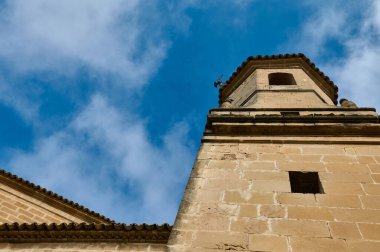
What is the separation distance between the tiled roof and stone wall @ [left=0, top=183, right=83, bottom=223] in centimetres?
334

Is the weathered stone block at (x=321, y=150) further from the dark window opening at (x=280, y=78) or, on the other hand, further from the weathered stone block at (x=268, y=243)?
the dark window opening at (x=280, y=78)

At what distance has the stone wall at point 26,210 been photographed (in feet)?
32.7

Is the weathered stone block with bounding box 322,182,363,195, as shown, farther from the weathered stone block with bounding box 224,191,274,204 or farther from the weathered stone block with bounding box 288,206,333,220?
the weathered stone block with bounding box 224,191,274,204

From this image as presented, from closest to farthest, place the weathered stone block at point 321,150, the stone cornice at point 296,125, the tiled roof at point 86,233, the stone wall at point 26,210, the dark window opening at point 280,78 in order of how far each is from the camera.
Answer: the weathered stone block at point 321,150 → the stone cornice at point 296,125 → the tiled roof at point 86,233 → the stone wall at point 26,210 → the dark window opening at point 280,78

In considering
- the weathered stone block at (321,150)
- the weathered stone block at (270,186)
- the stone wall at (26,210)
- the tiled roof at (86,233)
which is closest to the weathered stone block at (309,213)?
the weathered stone block at (270,186)

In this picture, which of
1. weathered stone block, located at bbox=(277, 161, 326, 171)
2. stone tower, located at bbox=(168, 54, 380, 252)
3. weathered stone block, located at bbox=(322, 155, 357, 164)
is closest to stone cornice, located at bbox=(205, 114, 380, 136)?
stone tower, located at bbox=(168, 54, 380, 252)

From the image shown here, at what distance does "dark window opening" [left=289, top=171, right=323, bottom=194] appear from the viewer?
494cm

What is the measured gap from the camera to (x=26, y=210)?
10195 millimetres

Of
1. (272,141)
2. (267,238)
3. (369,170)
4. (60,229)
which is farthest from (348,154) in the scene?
(60,229)

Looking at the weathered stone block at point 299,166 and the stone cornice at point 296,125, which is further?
the stone cornice at point 296,125

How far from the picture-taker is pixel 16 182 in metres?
10.6

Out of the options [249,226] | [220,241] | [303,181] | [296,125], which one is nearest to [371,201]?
[303,181]

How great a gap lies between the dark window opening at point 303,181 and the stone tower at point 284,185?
0.04 feet

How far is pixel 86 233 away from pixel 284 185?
11.8ft
